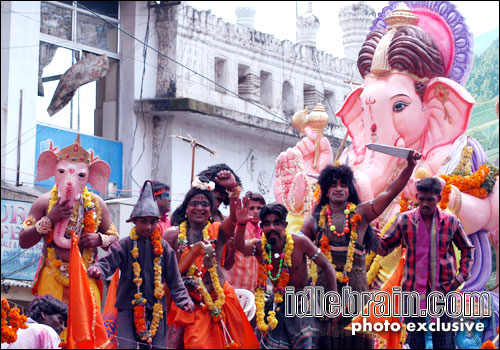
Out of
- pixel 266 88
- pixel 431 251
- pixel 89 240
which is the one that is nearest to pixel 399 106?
pixel 431 251

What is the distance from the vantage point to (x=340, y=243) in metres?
7.69

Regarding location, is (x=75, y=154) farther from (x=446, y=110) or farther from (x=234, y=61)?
(x=234, y=61)

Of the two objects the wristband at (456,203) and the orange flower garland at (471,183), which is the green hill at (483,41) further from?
the wristband at (456,203)

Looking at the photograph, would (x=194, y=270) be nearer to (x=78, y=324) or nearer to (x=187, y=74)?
(x=78, y=324)

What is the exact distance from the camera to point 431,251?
7.73 meters

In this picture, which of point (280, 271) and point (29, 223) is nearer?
point (280, 271)

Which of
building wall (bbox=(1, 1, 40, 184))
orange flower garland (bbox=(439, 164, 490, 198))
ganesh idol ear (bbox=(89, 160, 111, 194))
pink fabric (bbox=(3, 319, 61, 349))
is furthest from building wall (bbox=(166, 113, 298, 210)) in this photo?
pink fabric (bbox=(3, 319, 61, 349))

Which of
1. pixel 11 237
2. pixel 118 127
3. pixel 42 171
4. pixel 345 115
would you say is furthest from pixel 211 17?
pixel 42 171

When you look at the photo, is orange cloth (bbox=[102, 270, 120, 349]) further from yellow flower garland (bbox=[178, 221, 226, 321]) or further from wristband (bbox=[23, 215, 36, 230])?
wristband (bbox=[23, 215, 36, 230])

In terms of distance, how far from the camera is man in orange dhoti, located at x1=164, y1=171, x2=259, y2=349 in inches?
290

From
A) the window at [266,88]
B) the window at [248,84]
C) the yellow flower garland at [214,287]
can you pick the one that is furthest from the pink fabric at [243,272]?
the window at [266,88]

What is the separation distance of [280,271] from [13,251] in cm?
774

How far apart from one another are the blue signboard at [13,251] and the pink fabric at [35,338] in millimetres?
7667

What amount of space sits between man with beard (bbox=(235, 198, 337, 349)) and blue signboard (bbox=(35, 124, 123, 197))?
29.7 feet
